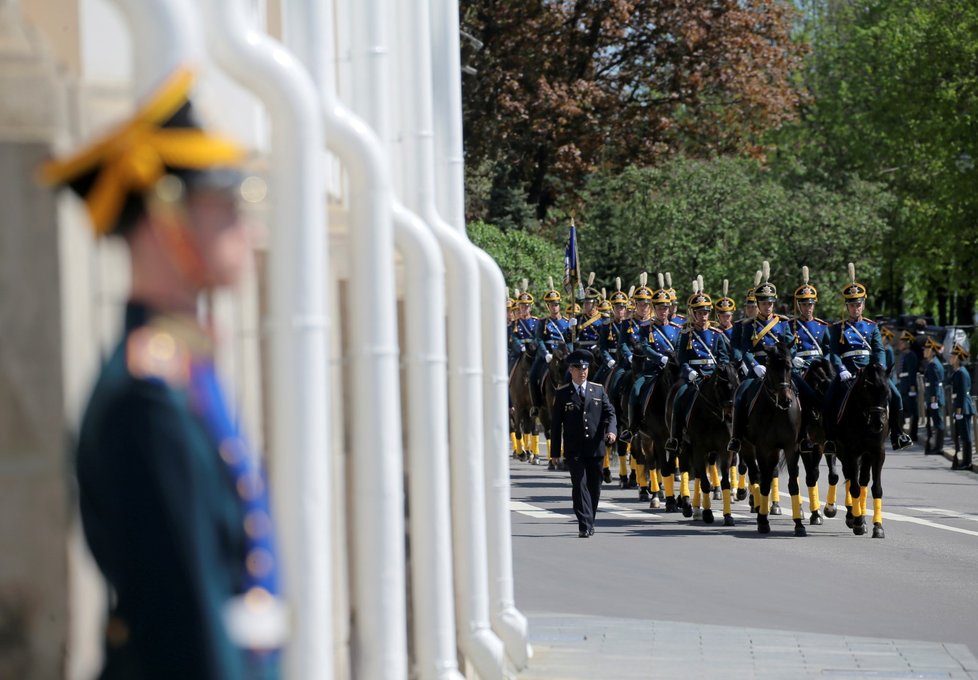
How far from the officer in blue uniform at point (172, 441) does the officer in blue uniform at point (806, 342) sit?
17661mm

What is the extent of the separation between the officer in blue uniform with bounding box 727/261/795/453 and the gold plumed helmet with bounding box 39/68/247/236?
55.6 ft

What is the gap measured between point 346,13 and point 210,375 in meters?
6.11

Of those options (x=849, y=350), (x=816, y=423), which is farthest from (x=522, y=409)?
(x=849, y=350)

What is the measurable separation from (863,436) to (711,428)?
7.35 ft

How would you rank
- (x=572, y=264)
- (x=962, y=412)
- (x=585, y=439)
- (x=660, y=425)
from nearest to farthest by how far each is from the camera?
1. (x=585, y=439)
2. (x=660, y=425)
3. (x=962, y=412)
4. (x=572, y=264)

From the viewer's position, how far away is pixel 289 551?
518 cm

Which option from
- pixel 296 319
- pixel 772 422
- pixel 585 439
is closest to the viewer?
pixel 296 319

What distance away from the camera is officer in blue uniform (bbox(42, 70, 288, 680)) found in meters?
3.43

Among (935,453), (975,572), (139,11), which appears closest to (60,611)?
(139,11)

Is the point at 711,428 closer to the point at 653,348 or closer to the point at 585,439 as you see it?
the point at 585,439

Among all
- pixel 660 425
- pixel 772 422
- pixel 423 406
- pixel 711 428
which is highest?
pixel 423 406

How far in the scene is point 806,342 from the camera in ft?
70.1

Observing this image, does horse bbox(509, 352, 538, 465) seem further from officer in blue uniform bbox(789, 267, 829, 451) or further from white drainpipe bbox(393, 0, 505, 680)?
white drainpipe bbox(393, 0, 505, 680)

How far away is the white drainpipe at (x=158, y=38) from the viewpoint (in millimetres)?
3941
